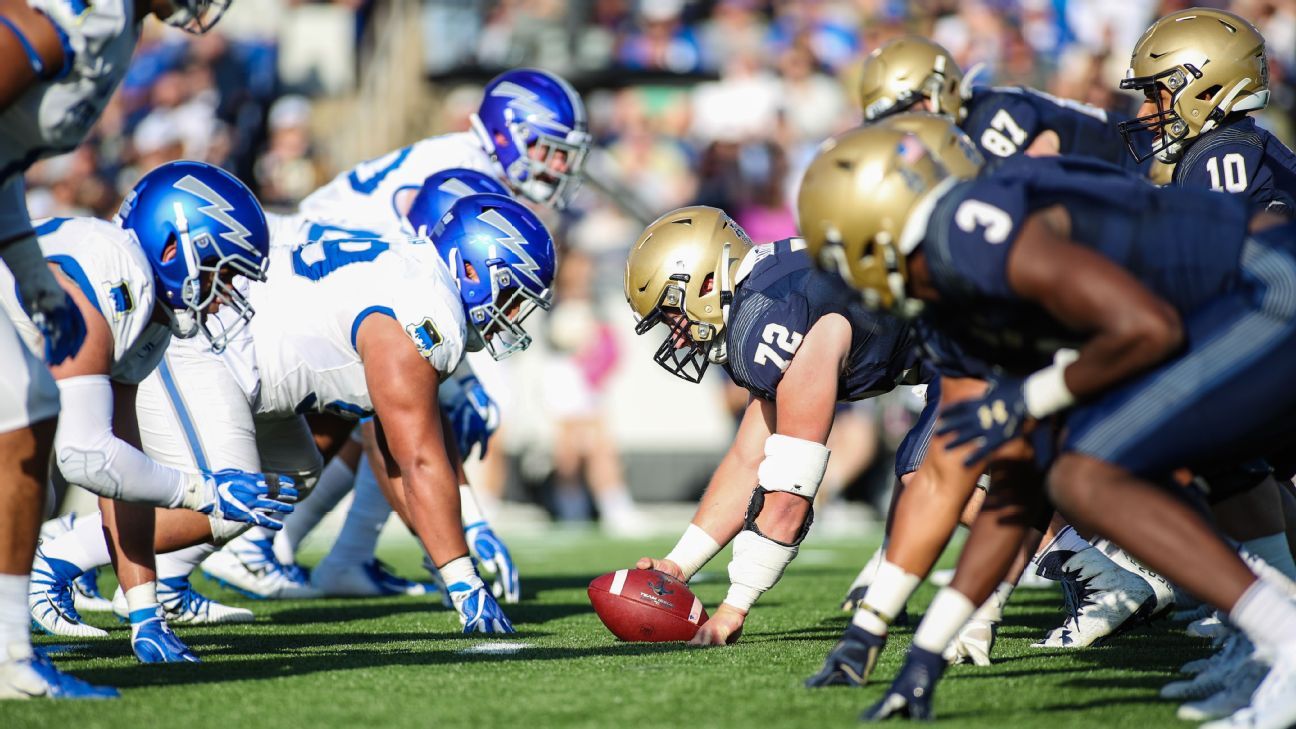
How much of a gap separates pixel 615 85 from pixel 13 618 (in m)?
11.8

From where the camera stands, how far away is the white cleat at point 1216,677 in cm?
351

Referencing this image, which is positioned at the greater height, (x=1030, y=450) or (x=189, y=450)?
(x=1030, y=450)

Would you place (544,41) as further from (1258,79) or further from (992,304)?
(992,304)

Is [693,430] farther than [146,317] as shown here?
Yes

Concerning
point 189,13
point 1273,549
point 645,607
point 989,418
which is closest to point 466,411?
point 645,607

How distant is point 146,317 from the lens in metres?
4.04

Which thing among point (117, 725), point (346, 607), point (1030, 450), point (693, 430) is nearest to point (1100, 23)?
point (693, 430)

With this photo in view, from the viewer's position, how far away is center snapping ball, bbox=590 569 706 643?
183 inches

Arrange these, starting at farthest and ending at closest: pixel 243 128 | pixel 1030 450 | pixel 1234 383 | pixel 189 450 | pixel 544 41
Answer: pixel 544 41, pixel 243 128, pixel 189 450, pixel 1030 450, pixel 1234 383

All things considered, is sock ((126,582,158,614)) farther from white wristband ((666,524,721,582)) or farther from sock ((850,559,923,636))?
sock ((850,559,923,636))

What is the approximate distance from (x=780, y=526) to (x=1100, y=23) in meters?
9.37

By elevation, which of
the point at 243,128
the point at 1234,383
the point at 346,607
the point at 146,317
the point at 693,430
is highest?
the point at 1234,383

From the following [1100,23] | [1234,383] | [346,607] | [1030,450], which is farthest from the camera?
[1100,23]

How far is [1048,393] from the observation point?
3.14 meters
